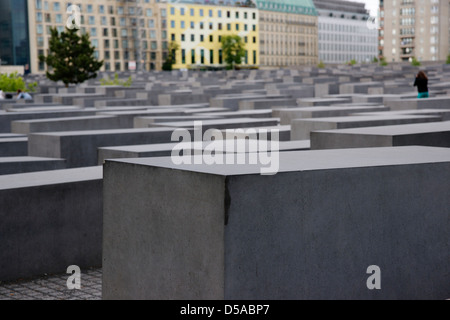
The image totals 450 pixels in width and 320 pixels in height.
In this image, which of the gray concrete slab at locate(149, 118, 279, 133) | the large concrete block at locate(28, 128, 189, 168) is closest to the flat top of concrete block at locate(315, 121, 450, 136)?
the large concrete block at locate(28, 128, 189, 168)

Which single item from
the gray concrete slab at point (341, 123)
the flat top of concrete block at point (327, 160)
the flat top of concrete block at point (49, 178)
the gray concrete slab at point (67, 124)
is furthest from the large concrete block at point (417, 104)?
the flat top of concrete block at point (327, 160)

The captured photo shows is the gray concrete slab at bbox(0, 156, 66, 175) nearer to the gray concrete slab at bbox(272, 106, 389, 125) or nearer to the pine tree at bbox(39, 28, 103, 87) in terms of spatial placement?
the gray concrete slab at bbox(272, 106, 389, 125)

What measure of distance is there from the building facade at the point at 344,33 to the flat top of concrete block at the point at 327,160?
153m

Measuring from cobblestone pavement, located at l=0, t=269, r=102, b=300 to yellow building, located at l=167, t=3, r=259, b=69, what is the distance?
121 metres

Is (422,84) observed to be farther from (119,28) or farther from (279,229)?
(119,28)

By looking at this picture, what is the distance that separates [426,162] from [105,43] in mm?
116324

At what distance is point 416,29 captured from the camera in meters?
142

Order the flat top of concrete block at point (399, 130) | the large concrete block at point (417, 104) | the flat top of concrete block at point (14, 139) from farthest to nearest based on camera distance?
the large concrete block at point (417, 104) < the flat top of concrete block at point (14, 139) < the flat top of concrete block at point (399, 130)

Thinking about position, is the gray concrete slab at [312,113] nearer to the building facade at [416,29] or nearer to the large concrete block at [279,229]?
the large concrete block at [279,229]

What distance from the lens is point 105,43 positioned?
118 metres

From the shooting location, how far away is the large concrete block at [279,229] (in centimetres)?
422

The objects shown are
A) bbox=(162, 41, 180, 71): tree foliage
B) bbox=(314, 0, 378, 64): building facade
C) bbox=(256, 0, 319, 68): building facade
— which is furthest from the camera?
bbox=(314, 0, 378, 64): building facade

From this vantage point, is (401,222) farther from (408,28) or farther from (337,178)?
(408,28)

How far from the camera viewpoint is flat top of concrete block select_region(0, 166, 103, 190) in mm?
6958
